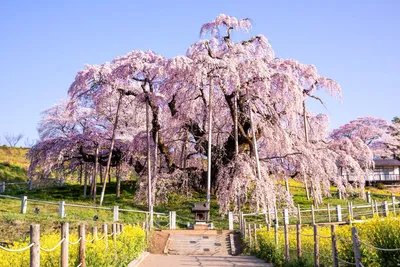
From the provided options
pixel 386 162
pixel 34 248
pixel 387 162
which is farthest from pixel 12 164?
pixel 34 248

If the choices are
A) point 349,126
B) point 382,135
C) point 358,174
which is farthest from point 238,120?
point 382,135

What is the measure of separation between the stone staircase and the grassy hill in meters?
29.8

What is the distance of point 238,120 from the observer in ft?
95.2

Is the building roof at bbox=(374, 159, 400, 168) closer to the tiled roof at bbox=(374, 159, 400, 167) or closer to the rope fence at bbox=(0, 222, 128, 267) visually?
the tiled roof at bbox=(374, 159, 400, 167)

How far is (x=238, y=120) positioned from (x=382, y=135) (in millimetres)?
30258

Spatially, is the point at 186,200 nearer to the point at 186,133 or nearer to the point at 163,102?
the point at 186,133

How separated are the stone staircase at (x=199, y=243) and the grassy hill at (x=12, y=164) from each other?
29.8 m

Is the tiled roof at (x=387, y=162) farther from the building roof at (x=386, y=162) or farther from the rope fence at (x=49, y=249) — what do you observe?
the rope fence at (x=49, y=249)

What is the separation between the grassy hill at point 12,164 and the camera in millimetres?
46125

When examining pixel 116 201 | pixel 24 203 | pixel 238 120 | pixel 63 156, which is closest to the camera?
pixel 24 203

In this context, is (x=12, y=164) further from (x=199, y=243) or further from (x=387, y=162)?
(x=387, y=162)

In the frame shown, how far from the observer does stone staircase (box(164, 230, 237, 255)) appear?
65.0 feet

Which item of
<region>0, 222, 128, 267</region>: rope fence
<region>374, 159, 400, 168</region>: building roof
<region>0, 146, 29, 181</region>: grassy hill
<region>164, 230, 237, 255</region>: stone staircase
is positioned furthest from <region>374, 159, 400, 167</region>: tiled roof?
<region>0, 222, 128, 267</region>: rope fence

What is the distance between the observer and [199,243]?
818 inches
